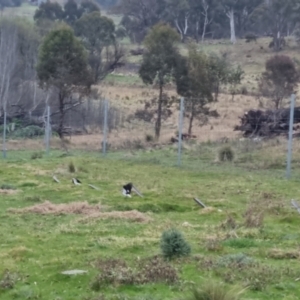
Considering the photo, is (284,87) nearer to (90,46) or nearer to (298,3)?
(90,46)

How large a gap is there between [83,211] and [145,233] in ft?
8.81

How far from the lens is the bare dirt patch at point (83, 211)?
11742 mm

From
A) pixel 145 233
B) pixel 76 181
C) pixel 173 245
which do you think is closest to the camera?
pixel 173 245

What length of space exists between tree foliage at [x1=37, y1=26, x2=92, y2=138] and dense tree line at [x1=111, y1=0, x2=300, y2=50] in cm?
3470

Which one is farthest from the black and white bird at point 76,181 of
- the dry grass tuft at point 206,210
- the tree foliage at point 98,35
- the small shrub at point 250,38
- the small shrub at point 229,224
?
the small shrub at point 250,38

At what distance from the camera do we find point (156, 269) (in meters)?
7.37

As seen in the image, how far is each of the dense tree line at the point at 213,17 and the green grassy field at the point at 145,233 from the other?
2057 inches

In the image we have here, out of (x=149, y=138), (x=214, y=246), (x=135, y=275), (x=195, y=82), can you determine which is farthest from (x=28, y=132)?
(x=135, y=275)

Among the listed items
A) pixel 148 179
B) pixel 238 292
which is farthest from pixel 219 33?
pixel 238 292

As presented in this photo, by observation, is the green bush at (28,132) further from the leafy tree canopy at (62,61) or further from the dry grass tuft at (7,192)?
the dry grass tuft at (7,192)


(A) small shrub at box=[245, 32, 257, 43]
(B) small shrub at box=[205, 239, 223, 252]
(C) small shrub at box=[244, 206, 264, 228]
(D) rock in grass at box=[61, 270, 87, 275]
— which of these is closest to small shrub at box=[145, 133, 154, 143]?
(C) small shrub at box=[244, 206, 264, 228]

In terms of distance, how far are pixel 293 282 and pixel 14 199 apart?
27.4 ft

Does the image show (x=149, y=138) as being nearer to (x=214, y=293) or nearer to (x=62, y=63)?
(x=62, y=63)

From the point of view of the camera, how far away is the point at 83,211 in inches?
494
